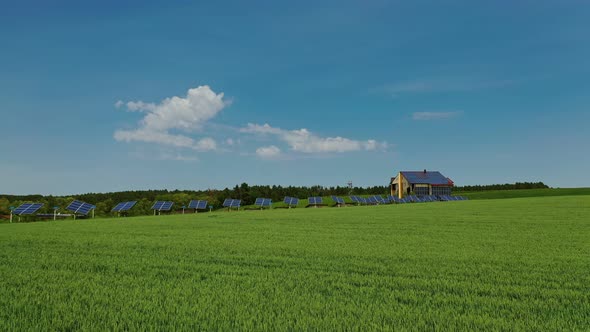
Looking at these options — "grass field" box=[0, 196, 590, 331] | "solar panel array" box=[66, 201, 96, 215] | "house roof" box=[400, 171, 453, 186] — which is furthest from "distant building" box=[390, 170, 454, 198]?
"grass field" box=[0, 196, 590, 331]

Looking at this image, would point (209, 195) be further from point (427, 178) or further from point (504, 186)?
point (504, 186)

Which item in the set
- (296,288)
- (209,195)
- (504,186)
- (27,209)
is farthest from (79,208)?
(504,186)

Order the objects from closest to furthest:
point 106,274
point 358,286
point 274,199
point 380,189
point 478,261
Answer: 1. point 358,286
2. point 106,274
3. point 478,261
4. point 274,199
5. point 380,189

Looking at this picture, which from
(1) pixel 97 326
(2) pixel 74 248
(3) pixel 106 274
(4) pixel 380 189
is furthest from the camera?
(4) pixel 380 189

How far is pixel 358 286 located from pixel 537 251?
6.00 metres

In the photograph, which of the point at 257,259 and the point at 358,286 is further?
the point at 257,259

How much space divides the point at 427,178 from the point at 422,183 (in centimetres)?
274

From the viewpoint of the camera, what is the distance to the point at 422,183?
9306 centimetres

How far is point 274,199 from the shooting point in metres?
114

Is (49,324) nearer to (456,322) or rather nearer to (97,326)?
(97,326)

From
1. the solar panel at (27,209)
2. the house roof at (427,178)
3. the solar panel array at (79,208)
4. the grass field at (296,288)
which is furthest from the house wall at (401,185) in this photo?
the grass field at (296,288)

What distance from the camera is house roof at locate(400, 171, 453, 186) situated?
93.6 meters

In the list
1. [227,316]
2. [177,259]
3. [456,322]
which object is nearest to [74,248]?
[177,259]

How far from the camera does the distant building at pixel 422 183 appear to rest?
93062mm
